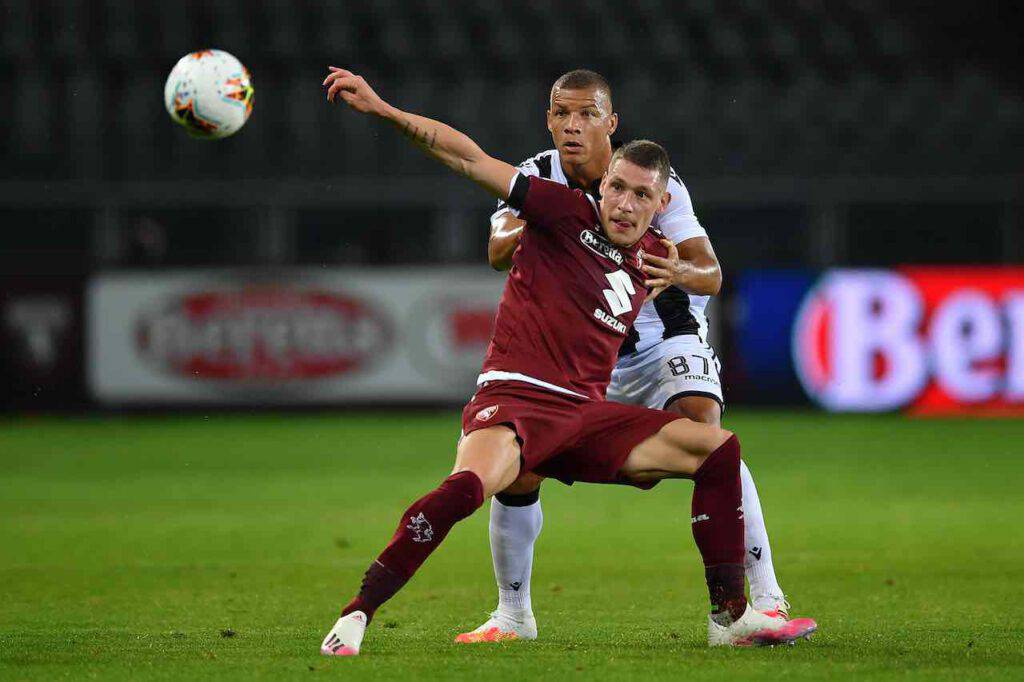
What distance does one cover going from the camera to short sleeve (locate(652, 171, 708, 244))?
584 cm

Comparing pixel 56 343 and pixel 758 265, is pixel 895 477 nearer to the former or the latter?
pixel 758 265

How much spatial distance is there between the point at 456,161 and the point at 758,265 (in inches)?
468

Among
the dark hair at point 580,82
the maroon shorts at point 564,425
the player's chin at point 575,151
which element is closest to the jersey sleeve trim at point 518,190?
the maroon shorts at point 564,425

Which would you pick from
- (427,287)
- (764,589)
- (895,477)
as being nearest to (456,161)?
(764,589)

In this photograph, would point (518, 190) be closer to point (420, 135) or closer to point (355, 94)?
point (420, 135)

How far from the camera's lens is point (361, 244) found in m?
17.0

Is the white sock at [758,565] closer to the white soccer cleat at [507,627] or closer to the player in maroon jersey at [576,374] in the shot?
the player in maroon jersey at [576,374]

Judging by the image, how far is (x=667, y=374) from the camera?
6227 mm

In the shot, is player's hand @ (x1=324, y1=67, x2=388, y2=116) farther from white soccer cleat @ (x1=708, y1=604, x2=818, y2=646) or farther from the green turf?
white soccer cleat @ (x1=708, y1=604, x2=818, y2=646)

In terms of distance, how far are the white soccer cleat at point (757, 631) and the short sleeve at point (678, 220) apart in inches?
59.7

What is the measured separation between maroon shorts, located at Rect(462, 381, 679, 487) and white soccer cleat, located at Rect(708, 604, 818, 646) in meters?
0.64

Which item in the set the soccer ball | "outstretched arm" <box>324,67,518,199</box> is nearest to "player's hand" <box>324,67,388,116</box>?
"outstretched arm" <box>324,67,518,199</box>

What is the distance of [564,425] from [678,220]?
3.88 feet

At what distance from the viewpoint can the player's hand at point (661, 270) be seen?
5332 millimetres
